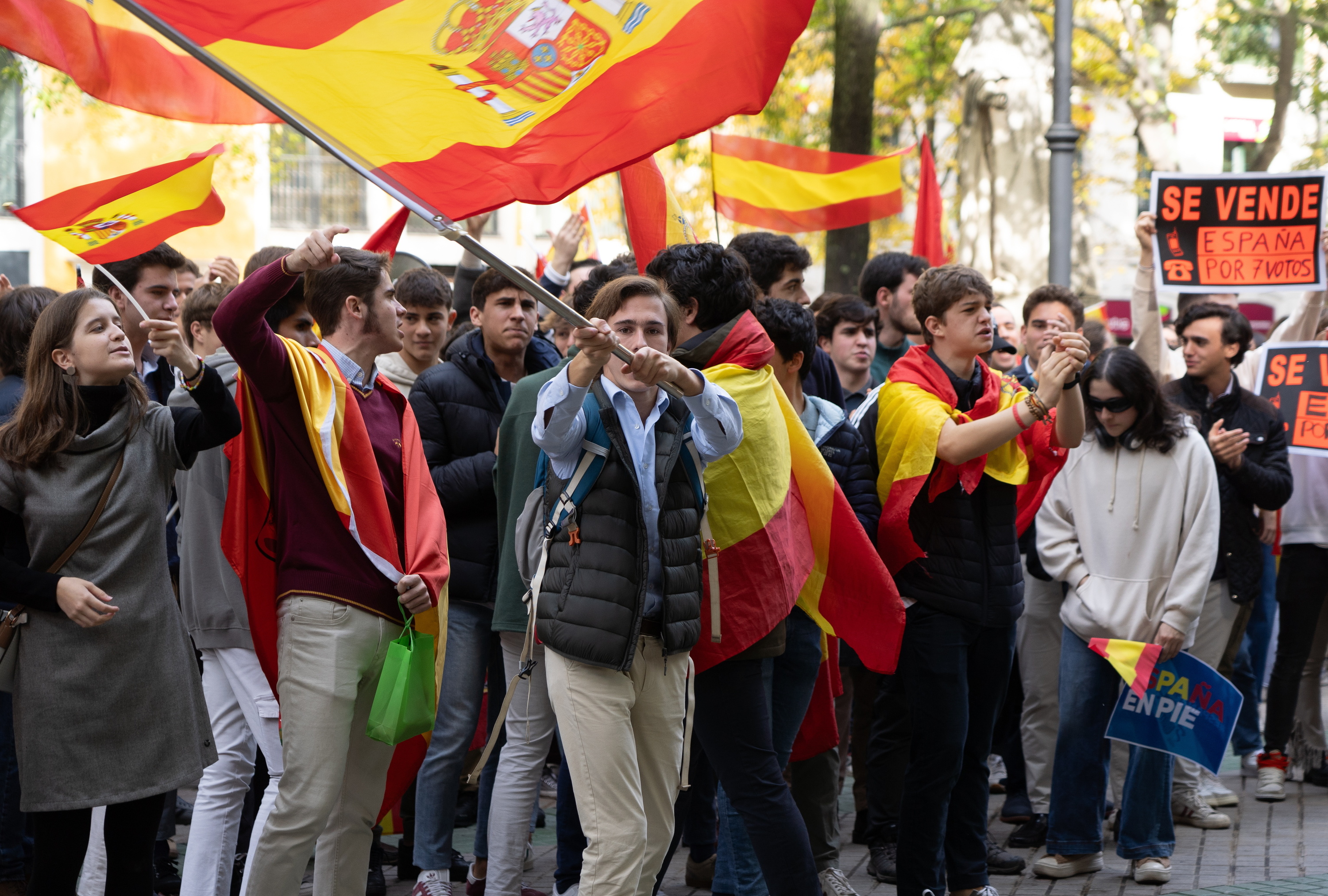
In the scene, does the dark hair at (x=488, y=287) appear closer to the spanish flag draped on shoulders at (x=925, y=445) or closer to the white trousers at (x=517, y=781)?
the white trousers at (x=517, y=781)

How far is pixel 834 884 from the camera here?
17.1 feet

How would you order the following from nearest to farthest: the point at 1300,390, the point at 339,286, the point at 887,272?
the point at 339,286, the point at 1300,390, the point at 887,272

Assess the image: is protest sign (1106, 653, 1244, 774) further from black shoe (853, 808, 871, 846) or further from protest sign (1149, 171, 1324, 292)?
protest sign (1149, 171, 1324, 292)

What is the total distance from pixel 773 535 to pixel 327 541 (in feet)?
4.45

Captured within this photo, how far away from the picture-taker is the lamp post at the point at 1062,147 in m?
11.3

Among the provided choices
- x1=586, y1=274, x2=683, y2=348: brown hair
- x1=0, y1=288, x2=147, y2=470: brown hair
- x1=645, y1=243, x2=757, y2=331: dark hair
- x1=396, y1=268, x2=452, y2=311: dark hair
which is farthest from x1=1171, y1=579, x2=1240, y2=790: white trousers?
x1=0, y1=288, x2=147, y2=470: brown hair

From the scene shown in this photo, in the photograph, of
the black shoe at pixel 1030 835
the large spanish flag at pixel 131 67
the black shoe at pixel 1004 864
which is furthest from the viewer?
the black shoe at pixel 1030 835

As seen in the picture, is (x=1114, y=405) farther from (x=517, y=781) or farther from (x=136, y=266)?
(x=136, y=266)

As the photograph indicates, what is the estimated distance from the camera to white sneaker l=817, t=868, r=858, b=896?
5.19 m

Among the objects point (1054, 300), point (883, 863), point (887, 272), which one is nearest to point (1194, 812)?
point (883, 863)

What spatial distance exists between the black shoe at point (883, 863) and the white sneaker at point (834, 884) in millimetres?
576

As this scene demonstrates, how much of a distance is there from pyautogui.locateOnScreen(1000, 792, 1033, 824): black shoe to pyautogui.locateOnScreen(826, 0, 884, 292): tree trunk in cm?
793

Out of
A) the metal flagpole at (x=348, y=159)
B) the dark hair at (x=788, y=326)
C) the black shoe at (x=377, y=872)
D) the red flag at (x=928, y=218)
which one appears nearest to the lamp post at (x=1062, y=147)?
the red flag at (x=928, y=218)

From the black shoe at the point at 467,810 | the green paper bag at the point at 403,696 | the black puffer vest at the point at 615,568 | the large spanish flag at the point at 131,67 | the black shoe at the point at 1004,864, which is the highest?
the large spanish flag at the point at 131,67
